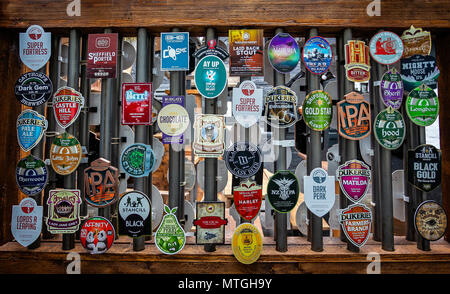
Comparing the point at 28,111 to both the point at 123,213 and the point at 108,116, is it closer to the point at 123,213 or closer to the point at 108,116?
the point at 108,116

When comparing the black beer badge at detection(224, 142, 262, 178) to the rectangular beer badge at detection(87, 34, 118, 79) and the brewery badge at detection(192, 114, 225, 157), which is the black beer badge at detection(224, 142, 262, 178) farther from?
the rectangular beer badge at detection(87, 34, 118, 79)

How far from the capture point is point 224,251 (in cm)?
186

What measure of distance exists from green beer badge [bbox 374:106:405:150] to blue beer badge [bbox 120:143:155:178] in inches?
64.8

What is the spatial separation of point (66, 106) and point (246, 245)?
1628mm

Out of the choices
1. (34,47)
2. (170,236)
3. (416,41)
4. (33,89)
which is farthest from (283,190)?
(34,47)

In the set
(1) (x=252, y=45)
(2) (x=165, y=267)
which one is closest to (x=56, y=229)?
(2) (x=165, y=267)

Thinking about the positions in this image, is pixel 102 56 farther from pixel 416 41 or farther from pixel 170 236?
pixel 416 41

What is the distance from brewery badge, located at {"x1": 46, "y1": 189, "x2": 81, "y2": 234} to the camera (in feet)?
6.10

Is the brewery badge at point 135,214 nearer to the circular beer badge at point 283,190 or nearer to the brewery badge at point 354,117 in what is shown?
the circular beer badge at point 283,190

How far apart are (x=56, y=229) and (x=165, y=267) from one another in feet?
2.75

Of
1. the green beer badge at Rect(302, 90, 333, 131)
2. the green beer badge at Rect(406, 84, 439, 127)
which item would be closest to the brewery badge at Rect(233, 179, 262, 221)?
the green beer badge at Rect(302, 90, 333, 131)

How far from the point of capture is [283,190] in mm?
1855

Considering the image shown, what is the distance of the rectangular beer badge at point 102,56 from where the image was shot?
1859mm

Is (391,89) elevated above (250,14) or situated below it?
below
